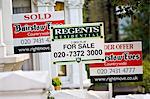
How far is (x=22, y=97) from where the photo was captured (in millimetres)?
6367

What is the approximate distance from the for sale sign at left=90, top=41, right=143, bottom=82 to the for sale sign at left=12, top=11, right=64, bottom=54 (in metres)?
1.32

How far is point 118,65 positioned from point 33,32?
1.93 m

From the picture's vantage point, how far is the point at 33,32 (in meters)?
9.66

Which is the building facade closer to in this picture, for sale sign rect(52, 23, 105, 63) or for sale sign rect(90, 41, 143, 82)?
for sale sign rect(52, 23, 105, 63)

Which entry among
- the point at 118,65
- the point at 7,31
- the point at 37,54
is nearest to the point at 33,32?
the point at 7,31

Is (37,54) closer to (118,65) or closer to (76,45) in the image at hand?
(118,65)

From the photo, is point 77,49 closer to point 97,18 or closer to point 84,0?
point 84,0

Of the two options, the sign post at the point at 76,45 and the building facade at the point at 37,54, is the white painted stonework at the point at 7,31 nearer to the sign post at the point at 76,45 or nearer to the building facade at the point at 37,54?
the building facade at the point at 37,54

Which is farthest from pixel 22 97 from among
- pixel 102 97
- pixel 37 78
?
pixel 102 97

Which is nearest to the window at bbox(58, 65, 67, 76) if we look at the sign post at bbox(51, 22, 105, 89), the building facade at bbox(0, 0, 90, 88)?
the building facade at bbox(0, 0, 90, 88)

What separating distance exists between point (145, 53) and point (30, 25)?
24.8 meters

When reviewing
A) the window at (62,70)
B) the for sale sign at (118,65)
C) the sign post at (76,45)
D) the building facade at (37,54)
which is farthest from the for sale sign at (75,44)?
the window at (62,70)

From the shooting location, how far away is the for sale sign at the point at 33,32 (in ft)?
31.3

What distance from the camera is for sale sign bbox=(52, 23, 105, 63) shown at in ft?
27.0
